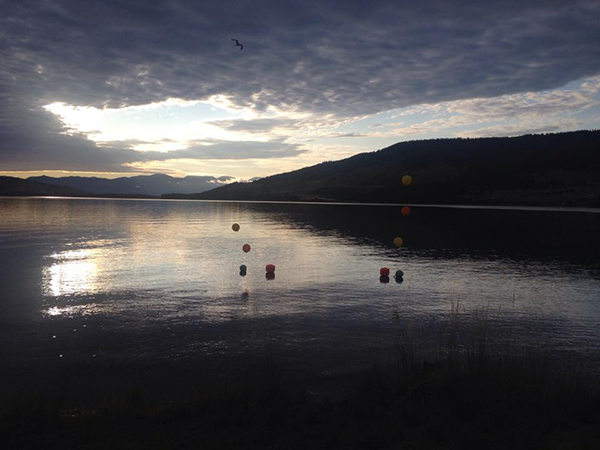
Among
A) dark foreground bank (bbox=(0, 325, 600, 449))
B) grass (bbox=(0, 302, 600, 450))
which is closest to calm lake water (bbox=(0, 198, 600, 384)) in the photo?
dark foreground bank (bbox=(0, 325, 600, 449))

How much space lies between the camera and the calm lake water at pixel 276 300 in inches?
453

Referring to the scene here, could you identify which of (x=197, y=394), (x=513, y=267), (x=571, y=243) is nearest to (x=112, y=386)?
(x=197, y=394)

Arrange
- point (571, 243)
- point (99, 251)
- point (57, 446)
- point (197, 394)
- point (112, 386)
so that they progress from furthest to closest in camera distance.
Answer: point (571, 243) < point (99, 251) < point (112, 386) < point (197, 394) < point (57, 446)

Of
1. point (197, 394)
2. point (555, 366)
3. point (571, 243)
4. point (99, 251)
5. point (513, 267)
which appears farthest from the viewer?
point (571, 243)

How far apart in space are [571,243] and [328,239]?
20789mm

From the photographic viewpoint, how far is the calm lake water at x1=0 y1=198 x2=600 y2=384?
11500 mm

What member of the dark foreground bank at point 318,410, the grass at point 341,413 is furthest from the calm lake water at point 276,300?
the grass at point 341,413

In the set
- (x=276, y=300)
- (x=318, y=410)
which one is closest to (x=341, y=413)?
(x=318, y=410)

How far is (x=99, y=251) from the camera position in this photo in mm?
29406

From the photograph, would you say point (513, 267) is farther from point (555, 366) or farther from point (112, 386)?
point (112, 386)

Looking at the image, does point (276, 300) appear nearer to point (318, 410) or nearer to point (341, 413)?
point (318, 410)

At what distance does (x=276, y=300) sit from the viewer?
1683 cm

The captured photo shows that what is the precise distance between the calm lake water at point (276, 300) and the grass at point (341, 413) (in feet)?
6.61

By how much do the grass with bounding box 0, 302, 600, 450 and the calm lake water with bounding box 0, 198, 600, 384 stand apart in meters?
2.01
